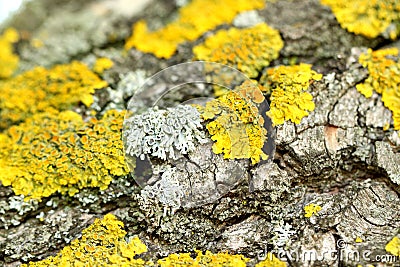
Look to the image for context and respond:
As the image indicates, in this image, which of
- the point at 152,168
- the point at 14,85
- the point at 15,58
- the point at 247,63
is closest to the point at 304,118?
the point at 247,63

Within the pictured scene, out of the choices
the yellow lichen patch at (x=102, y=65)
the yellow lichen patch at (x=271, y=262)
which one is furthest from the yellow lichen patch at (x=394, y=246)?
the yellow lichen patch at (x=102, y=65)

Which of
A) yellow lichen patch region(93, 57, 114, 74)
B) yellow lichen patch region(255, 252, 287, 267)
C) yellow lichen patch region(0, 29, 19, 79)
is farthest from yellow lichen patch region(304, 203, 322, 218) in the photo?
yellow lichen patch region(0, 29, 19, 79)

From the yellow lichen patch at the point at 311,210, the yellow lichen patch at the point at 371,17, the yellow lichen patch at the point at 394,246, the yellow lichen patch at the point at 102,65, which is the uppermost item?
the yellow lichen patch at the point at 102,65

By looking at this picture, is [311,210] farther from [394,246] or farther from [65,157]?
[65,157]

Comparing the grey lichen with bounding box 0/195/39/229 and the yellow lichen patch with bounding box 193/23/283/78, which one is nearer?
the grey lichen with bounding box 0/195/39/229

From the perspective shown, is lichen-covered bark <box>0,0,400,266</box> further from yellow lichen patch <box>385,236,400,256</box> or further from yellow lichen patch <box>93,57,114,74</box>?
yellow lichen patch <box>93,57,114,74</box>

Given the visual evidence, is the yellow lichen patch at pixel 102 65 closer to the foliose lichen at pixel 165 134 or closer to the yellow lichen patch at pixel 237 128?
the foliose lichen at pixel 165 134

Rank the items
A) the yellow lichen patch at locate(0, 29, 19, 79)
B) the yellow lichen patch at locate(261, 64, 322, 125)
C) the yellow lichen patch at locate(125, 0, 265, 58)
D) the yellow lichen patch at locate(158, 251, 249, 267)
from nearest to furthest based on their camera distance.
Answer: the yellow lichen patch at locate(158, 251, 249, 267) < the yellow lichen patch at locate(261, 64, 322, 125) < the yellow lichen patch at locate(125, 0, 265, 58) < the yellow lichen patch at locate(0, 29, 19, 79)
